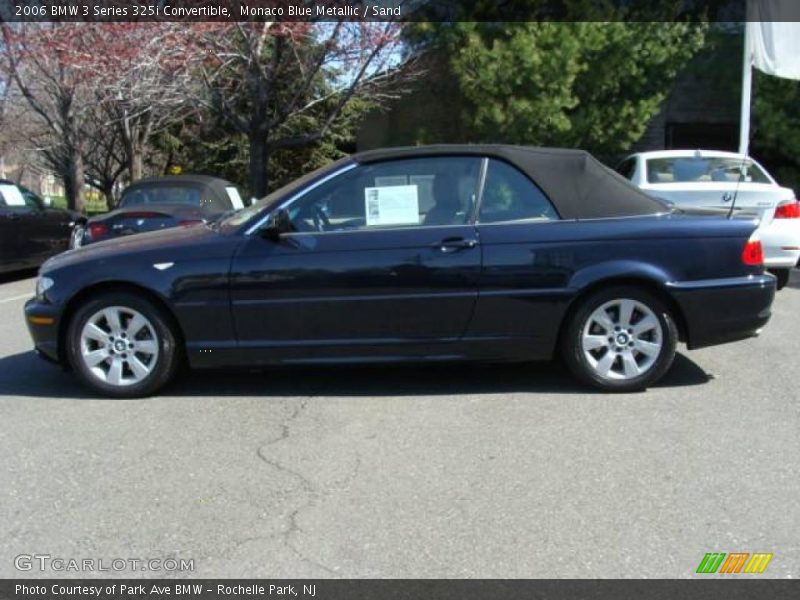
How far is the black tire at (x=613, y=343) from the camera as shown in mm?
5227

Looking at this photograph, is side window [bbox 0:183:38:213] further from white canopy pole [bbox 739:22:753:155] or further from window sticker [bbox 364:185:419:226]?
white canopy pole [bbox 739:22:753:155]

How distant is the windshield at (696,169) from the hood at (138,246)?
6.19 meters

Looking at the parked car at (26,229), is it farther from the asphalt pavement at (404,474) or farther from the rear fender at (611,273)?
the rear fender at (611,273)

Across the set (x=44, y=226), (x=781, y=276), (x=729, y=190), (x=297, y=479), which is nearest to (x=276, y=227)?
(x=297, y=479)

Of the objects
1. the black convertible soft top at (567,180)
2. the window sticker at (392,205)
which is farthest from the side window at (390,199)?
the black convertible soft top at (567,180)

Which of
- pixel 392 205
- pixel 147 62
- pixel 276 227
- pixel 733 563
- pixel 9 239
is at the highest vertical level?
pixel 147 62

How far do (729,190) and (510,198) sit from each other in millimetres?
4716

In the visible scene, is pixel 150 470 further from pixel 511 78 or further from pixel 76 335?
pixel 511 78

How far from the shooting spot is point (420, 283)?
5.13 m

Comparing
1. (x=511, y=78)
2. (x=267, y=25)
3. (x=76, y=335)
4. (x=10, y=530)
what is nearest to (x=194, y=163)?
(x=267, y=25)

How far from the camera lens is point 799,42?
12977mm

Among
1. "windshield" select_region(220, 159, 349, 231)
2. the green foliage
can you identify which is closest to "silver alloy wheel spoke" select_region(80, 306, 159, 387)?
"windshield" select_region(220, 159, 349, 231)

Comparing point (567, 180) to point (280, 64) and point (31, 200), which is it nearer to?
point (31, 200)

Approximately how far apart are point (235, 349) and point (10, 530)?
197 cm
